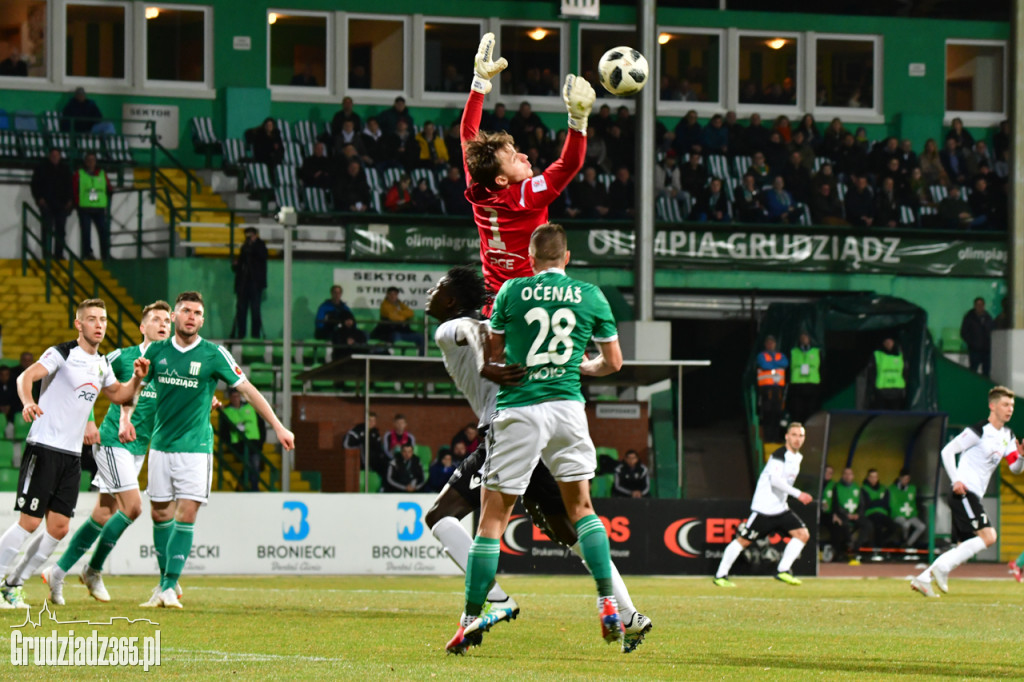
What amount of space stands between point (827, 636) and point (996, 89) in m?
27.9

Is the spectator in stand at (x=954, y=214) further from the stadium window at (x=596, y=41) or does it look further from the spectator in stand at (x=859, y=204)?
the stadium window at (x=596, y=41)

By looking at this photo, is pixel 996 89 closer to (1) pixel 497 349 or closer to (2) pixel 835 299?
(2) pixel 835 299

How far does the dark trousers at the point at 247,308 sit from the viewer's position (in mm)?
25891

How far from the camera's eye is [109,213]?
2742 cm

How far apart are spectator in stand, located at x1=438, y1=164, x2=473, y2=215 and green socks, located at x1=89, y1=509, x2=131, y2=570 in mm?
16538

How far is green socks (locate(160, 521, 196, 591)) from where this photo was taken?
38.0ft

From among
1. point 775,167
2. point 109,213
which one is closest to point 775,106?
point 775,167

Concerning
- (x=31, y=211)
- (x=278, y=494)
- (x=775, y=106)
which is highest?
(x=775, y=106)

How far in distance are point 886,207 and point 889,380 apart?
502cm

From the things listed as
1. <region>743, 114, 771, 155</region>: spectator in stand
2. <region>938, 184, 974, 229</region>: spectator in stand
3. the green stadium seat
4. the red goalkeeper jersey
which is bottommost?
the green stadium seat

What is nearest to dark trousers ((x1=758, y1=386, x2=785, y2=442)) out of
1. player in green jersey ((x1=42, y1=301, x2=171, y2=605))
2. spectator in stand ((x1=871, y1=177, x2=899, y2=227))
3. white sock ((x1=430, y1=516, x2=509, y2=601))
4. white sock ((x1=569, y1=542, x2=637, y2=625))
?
spectator in stand ((x1=871, y1=177, x2=899, y2=227))

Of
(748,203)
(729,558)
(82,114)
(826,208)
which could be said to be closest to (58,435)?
(729,558)

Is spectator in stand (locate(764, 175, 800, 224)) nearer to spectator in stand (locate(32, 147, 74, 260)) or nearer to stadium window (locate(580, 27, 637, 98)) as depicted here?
stadium window (locate(580, 27, 637, 98))

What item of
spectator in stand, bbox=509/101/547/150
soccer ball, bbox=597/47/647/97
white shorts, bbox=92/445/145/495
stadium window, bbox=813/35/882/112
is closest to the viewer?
soccer ball, bbox=597/47/647/97
